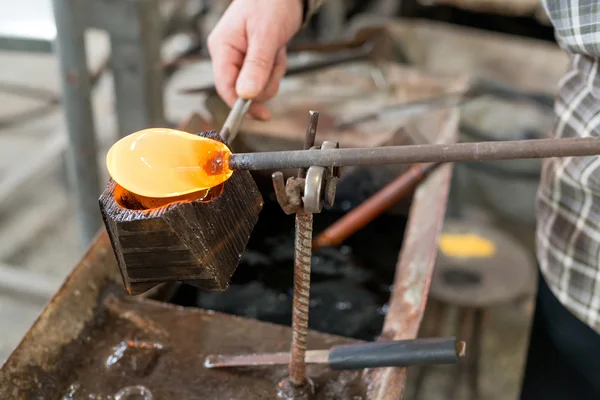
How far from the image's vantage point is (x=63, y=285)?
1.08 metres

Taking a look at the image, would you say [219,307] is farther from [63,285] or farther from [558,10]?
[558,10]

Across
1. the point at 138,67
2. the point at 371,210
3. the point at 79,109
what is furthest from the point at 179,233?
the point at 79,109

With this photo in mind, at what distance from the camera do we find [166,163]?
72 centimetres

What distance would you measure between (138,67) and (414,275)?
1091 mm

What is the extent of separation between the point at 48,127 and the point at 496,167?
2.61 metres

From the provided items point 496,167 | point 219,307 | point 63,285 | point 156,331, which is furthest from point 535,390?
point 496,167

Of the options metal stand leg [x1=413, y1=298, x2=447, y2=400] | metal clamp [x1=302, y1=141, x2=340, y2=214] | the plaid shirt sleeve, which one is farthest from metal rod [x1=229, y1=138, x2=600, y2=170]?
metal stand leg [x1=413, y1=298, x2=447, y2=400]

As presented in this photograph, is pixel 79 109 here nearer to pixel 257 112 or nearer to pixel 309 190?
pixel 257 112

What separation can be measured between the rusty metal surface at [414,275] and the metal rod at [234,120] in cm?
46

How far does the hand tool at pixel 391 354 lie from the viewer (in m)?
0.88

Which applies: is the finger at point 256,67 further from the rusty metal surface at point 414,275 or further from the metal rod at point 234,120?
the rusty metal surface at point 414,275

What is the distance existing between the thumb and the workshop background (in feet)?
1.37

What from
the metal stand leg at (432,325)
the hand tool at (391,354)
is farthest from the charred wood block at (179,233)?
the metal stand leg at (432,325)

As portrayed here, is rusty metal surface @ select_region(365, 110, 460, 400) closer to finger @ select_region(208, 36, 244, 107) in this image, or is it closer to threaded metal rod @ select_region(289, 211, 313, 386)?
threaded metal rod @ select_region(289, 211, 313, 386)
